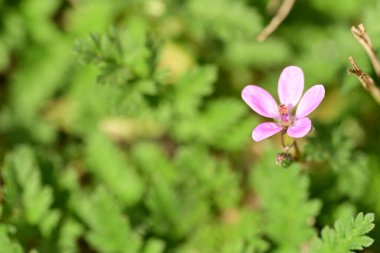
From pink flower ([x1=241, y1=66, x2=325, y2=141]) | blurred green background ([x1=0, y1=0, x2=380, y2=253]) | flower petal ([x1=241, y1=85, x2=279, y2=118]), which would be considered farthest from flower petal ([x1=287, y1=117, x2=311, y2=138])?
blurred green background ([x1=0, y1=0, x2=380, y2=253])

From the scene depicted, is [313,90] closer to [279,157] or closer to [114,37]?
[279,157]

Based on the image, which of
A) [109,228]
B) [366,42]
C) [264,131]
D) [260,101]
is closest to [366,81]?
[366,42]

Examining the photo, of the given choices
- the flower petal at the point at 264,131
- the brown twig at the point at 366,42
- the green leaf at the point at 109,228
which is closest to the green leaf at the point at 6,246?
the green leaf at the point at 109,228

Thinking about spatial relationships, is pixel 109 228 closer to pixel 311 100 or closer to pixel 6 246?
pixel 6 246

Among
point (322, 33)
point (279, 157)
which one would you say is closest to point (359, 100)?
point (322, 33)

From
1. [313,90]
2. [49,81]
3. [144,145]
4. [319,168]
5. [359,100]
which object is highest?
[49,81]

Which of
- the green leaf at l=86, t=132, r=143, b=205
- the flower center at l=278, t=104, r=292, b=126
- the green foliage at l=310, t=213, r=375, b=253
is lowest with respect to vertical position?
the green foliage at l=310, t=213, r=375, b=253

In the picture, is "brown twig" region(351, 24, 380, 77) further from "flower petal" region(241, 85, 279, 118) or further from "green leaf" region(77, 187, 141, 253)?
"green leaf" region(77, 187, 141, 253)
